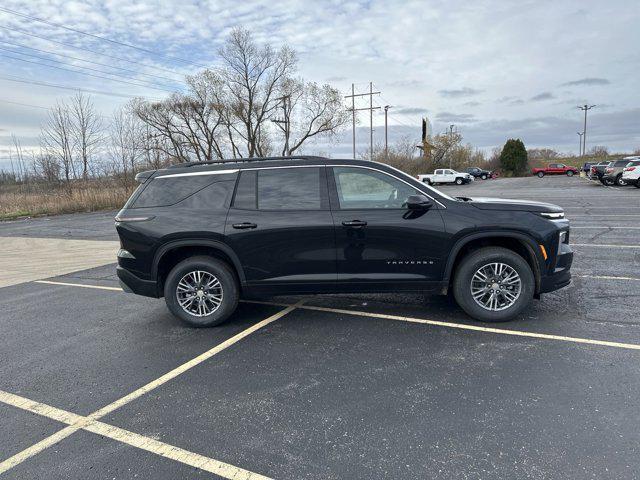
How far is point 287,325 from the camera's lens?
4.78 m

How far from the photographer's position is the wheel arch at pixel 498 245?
4.44 m

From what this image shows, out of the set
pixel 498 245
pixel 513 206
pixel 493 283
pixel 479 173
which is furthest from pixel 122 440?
pixel 479 173

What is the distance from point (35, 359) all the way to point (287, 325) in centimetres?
259

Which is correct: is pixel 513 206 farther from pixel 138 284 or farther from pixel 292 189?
pixel 138 284

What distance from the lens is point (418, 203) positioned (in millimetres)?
4367

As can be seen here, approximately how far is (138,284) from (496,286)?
13.3 feet

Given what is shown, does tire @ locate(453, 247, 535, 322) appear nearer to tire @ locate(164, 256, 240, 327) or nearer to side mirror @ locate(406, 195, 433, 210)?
side mirror @ locate(406, 195, 433, 210)

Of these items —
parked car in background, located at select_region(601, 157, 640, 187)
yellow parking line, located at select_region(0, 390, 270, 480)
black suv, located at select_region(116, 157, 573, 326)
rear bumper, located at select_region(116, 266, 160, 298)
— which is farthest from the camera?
parked car in background, located at select_region(601, 157, 640, 187)

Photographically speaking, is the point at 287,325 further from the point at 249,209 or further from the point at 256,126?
the point at 256,126

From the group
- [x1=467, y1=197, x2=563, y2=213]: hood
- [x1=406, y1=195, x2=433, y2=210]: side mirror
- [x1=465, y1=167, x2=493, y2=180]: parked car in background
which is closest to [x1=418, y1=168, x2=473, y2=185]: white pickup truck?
[x1=465, y1=167, x2=493, y2=180]: parked car in background

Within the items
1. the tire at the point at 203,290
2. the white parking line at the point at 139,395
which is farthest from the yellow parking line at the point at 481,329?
the tire at the point at 203,290

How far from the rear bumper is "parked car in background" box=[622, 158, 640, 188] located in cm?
2993

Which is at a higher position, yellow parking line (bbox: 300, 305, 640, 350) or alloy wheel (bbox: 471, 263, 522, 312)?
alloy wheel (bbox: 471, 263, 522, 312)

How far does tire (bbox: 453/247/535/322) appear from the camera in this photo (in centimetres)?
445
